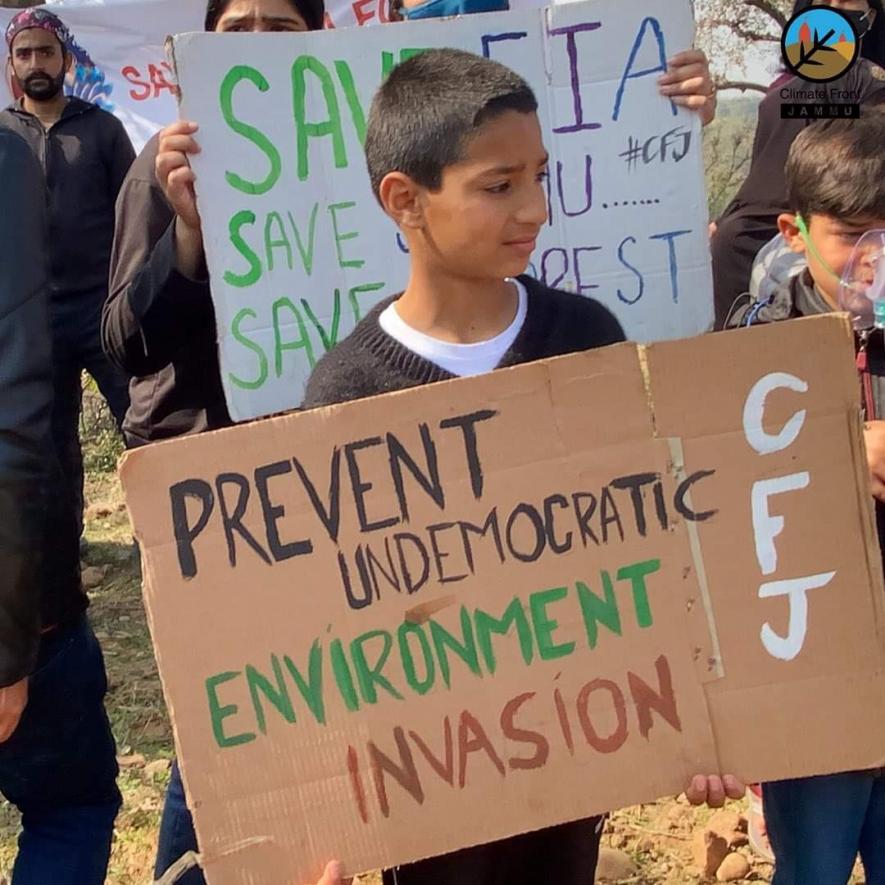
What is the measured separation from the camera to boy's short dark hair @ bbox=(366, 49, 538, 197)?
1400 millimetres

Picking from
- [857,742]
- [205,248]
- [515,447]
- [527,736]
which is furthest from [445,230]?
[857,742]

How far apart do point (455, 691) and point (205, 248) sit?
0.87 metres

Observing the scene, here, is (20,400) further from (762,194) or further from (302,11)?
(762,194)

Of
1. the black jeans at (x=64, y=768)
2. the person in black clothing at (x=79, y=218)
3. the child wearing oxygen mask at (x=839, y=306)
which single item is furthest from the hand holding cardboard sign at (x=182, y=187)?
the person in black clothing at (x=79, y=218)

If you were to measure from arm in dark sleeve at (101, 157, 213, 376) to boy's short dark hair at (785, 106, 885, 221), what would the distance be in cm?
97

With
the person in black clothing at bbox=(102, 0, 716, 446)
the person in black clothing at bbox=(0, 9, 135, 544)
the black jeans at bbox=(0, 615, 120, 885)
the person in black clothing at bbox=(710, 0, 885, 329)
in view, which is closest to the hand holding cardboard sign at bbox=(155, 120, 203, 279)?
the person in black clothing at bbox=(102, 0, 716, 446)

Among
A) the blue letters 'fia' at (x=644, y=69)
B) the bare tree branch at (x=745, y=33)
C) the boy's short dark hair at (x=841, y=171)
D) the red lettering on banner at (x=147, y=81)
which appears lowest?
the boy's short dark hair at (x=841, y=171)

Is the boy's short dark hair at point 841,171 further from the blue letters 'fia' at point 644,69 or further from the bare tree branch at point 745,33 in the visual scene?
the bare tree branch at point 745,33

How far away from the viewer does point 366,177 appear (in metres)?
1.93

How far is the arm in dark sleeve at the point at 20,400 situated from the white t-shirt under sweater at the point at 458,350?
46cm

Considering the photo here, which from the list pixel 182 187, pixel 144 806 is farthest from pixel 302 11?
pixel 144 806

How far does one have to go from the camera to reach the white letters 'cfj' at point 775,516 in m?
1.31

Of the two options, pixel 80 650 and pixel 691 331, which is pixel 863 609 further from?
pixel 80 650

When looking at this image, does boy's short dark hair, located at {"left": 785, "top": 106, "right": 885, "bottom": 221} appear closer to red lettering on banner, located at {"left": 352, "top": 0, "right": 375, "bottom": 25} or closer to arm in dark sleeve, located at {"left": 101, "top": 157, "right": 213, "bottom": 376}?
arm in dark sleeve, located at {"left": 101, "top": 157, "right": 213, "bottom": 376}
